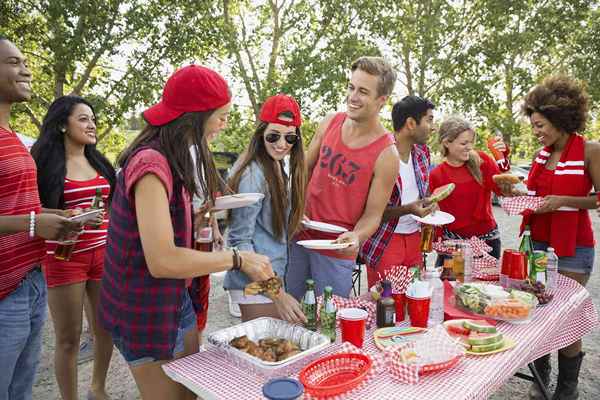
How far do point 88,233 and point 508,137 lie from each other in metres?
11.0

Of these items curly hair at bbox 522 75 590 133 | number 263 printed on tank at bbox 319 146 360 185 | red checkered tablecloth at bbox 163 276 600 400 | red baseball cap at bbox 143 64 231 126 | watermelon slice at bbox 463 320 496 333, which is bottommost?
red checkered tablecloth at bbox 163 276 600 400

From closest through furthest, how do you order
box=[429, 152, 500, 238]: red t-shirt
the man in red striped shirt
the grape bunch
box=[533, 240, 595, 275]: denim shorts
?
the man in red striped shirt → the grape bunch → box=[533, 240, 595, 275]: denim shorts → box=[429, 152, 500, 238]: red t-shirt

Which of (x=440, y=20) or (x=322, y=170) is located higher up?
(x=440, y=20)

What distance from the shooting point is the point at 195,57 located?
9.16m

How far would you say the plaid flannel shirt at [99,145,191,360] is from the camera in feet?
5.17

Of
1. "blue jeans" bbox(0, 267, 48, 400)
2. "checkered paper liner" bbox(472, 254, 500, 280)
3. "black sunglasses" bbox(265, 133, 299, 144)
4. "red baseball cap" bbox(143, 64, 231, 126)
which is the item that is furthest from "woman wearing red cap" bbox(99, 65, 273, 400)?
"checkered paper liner" bbox(472, 254, 500, 280)

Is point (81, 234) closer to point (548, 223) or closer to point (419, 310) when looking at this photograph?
point (419, 310)

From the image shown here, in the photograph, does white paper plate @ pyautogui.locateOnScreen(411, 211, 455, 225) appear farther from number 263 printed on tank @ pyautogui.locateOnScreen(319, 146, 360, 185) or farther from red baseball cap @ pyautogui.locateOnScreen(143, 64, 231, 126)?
red baseball cap @ pyautogui.locateOnScreen(143, 64, 231, 126)

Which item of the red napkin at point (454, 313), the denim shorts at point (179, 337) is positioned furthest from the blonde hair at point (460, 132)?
the denim shorts at point (179, 337)

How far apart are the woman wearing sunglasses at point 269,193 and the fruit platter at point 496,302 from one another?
104 centimetres

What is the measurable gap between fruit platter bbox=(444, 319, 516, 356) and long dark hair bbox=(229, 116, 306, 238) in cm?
99

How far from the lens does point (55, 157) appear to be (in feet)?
9.67

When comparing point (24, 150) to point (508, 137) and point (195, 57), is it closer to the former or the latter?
point (195, 57)

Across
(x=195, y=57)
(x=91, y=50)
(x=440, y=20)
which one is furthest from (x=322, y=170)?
(x=440, y=20)
